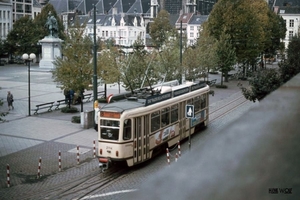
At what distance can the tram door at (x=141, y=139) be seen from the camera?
14351 mm

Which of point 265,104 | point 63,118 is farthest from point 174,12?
point 265,104

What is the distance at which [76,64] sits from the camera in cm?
2450

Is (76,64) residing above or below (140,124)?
above

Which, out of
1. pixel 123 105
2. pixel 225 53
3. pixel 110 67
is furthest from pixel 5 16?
pixel 123 105

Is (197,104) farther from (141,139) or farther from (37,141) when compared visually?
(37,141)

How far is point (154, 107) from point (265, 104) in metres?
14.0

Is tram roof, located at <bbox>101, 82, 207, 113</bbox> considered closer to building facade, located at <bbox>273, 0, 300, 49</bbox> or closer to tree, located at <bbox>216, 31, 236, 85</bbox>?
tree, located at <bbox>216, 31, 236, 85</bbox>

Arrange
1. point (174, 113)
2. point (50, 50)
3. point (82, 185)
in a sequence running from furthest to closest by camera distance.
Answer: point (50, 50), point (174, 113), point (82, 185)

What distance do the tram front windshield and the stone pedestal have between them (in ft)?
138

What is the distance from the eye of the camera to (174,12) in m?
122

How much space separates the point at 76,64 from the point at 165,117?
958 centimetres

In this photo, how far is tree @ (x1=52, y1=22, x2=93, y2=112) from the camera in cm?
2430

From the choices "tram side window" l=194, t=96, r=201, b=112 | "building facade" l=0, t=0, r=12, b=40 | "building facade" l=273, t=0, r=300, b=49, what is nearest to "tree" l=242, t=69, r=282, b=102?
"tram side window" l=194, t=96, r=201, b=112

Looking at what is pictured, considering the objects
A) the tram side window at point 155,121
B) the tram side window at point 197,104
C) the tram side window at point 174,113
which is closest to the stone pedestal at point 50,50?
the tram side window at point 197,104
